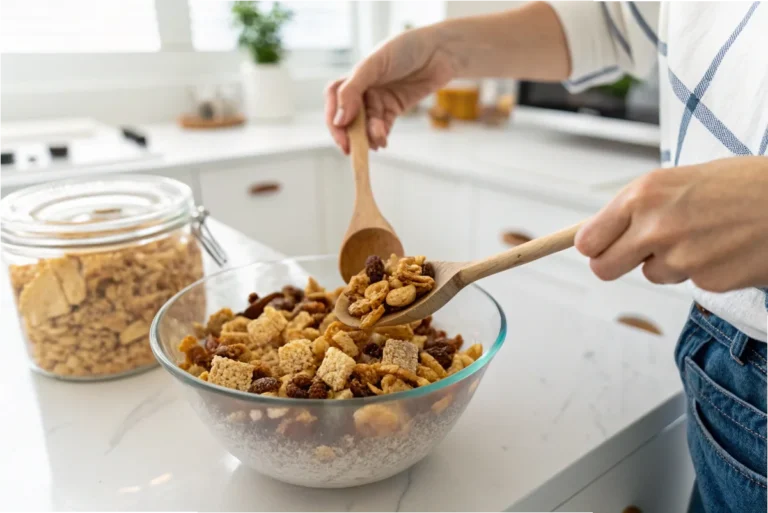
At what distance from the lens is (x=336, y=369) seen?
0.50m

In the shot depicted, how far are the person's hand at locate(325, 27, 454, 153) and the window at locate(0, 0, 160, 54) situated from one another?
5.77 ft

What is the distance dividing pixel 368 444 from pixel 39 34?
7.23 ft

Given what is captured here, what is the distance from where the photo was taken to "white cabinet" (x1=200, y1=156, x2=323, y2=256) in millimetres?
1871

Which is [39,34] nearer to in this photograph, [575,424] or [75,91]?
[75,91]

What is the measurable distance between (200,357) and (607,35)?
0.70m

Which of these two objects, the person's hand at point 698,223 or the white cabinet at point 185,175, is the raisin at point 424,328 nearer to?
the person's hand at point 698,223

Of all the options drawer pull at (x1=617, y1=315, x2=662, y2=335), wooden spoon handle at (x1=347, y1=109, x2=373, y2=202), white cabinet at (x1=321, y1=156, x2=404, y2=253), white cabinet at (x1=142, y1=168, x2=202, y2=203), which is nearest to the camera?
wooden spoon handle at (x1=347, y1=109, x2=373, y2=202)

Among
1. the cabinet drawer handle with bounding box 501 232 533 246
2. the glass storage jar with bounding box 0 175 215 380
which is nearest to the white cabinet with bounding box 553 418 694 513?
the glass storage jar with bounding box 0 175 215 380

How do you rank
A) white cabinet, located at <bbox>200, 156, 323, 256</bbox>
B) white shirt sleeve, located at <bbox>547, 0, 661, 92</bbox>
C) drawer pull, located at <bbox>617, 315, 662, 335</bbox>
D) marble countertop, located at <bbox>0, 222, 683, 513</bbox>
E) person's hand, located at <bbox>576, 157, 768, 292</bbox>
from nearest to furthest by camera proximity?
person's hand, located at <bbox>576, 157, 768, 292</bbox> → marble countertop, located at <bbox>0, 222, 683, 513</bbox> → white shirt sleeve, located at <bbox>547, 0, 661, 92</bbox> → drawer pull, located at <bbox>617, 315, 662, 335</bbox> → white cabinet, located at <bbox>200, 156, 323, 256</bbox>

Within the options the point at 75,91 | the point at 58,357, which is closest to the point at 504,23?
the point at 58,357

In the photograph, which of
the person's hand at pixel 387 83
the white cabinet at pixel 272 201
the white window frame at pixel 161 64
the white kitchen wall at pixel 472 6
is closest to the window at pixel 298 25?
the white window frame at pixel 161 64

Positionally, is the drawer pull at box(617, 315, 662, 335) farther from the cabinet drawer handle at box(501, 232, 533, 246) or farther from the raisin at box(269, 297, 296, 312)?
the raisin at box(269, 297, 296, 312)

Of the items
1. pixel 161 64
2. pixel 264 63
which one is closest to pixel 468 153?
pixel 264 63

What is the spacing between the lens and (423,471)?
54cm
